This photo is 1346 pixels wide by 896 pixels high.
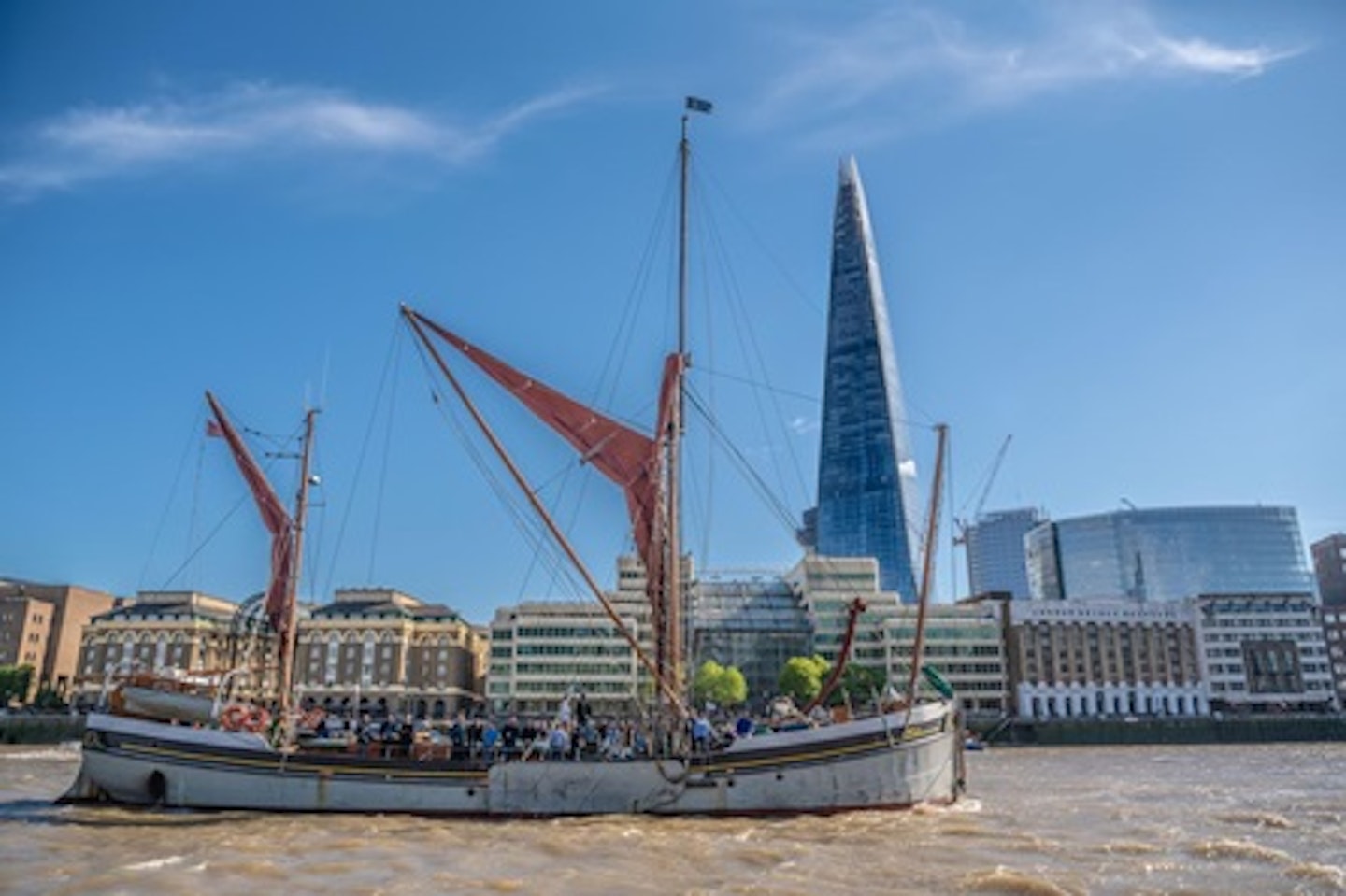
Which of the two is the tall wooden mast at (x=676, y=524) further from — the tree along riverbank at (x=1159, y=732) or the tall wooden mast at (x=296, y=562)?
the tree along riverbank at (x=1159, y=732)

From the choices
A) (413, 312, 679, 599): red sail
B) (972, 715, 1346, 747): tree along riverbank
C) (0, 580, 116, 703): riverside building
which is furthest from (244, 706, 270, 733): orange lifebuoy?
(0, 580, 116, 703): riverside building

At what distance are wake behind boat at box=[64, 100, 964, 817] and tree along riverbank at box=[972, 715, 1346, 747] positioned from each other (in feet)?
303

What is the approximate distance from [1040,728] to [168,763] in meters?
111

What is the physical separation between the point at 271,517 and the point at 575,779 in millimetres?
21460

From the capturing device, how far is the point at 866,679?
119625 millimetres

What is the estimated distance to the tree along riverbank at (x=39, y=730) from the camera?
11038 cm

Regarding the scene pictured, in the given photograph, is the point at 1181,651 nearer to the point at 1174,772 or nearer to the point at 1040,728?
the point at 1040,728

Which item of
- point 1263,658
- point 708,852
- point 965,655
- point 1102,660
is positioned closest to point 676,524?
point 708,852

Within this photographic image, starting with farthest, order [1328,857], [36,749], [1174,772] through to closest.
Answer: [36,749] < [1174,772] < [1328,857]

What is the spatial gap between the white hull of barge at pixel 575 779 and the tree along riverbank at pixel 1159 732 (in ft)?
307

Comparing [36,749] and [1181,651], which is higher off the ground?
[1181,651]

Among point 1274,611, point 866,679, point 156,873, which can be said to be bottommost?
point 156,873

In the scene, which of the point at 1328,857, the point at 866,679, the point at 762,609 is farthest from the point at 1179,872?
the point at 762,609

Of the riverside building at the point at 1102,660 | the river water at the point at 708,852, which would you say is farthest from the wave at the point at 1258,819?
the riverside building at the point at 1102,660
